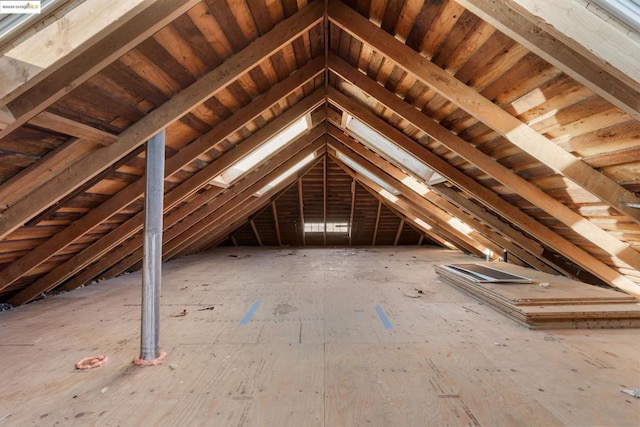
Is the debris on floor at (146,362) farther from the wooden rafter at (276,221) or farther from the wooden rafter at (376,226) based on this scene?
the wooden rafter at (376,226)

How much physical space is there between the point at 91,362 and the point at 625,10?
392 centimetres

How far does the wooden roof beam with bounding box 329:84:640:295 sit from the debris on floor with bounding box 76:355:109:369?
374 centimetres

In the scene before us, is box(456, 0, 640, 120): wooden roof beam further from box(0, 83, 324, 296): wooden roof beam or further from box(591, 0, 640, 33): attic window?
box(0, 83, 324, 296): wooden roof beam

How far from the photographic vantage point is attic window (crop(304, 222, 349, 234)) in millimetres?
10469

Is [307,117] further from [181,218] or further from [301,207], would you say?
[301,207]

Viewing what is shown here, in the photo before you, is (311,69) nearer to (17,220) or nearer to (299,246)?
(17,220)

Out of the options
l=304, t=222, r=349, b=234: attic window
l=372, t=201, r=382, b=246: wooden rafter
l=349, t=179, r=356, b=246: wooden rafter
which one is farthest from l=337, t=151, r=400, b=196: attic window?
l=304, t=222, r=349, b=234: attic window

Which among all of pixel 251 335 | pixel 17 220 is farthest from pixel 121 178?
pixel 251 335

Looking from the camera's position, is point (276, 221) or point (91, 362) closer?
point (91, 362)

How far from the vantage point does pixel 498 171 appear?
3.32 metres

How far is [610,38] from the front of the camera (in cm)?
134

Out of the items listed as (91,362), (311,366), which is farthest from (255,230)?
(311,366)

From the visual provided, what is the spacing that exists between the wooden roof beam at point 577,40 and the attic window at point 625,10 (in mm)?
38

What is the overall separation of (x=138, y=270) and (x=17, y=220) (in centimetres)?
451
